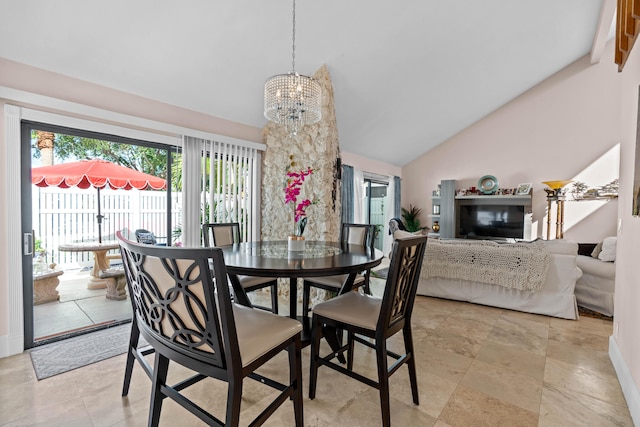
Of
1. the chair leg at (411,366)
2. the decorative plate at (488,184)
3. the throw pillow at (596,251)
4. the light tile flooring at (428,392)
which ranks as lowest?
the light tile flooring at (428,392)

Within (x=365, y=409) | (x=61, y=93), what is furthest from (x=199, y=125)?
(x=365, y=409)

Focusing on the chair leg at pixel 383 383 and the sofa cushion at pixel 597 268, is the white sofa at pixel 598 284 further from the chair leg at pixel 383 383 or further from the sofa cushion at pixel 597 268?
the chair leg at pixel 383 383

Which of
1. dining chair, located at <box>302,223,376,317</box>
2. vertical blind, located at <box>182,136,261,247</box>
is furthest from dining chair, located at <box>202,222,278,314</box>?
vertical blind, located at <box>182,136,261,247</box>

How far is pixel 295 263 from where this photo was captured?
5.96 ft

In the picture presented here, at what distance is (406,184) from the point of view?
25.6 feet

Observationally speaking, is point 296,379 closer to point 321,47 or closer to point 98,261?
point 321,47

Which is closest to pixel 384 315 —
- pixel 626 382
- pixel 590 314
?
pixel 626 382

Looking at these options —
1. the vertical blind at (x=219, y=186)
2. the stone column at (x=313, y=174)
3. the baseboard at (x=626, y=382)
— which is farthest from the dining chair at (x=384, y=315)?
the vertical blind at (x=219, y=186)

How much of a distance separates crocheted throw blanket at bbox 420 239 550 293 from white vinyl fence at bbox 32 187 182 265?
10.4 ft

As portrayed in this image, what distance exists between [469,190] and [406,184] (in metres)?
1.53

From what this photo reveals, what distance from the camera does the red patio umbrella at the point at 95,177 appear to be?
3121 millimetres

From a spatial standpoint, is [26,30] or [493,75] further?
[493,75]

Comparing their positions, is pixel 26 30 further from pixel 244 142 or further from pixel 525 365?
pixel 525 365

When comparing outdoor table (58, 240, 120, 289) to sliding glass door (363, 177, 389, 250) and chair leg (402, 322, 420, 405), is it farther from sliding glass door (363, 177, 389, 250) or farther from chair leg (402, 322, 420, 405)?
sliding glass door (363, 177, 389, 250)
